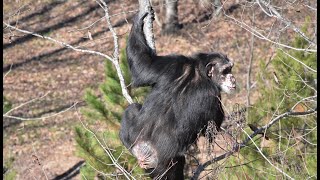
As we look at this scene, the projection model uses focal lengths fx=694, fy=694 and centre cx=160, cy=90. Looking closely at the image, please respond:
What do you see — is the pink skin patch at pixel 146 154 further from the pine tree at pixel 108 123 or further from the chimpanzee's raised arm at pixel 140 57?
the pine tree at pixel 108 123

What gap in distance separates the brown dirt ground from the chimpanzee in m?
8.44

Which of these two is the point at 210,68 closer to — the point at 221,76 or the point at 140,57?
the point at 221,76

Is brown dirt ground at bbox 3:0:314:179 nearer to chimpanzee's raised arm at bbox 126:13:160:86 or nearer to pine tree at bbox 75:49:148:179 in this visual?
pine tree at bbox 75:49:148:179

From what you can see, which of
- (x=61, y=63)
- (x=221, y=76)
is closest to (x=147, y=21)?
(x=221, y=76)

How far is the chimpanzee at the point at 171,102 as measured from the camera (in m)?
7.70

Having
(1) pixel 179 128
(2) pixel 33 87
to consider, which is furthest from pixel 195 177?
(2) pixel 33 87

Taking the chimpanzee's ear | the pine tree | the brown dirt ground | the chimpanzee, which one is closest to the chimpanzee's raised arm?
the chimpanzee

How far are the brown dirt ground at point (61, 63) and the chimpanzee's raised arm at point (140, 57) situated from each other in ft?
28.0

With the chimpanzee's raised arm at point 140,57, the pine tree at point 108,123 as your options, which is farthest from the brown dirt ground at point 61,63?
the chimpanzee's raised arm at point 140,57

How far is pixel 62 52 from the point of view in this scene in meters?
22.1

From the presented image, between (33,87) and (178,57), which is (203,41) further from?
(178,57)

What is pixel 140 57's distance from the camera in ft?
25.7

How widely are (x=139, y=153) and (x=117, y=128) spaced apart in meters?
2.66

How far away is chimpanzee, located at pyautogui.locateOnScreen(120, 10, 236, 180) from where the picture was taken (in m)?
7.70
